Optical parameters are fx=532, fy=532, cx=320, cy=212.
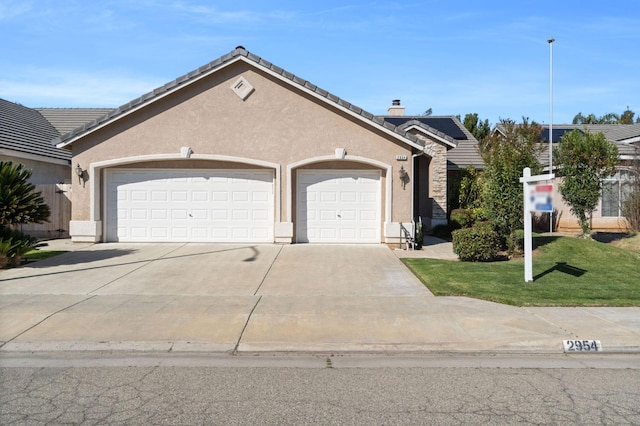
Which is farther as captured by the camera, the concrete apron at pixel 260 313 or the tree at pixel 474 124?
the tree at pixel 474 124

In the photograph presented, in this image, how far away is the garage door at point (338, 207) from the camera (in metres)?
16.5

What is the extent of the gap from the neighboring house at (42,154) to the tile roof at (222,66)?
161 cm

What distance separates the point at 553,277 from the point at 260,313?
6.57 m

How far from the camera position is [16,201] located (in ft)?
39.3

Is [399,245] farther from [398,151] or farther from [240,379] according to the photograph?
[240,379]

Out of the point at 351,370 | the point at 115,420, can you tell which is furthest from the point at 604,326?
the point at 115,420

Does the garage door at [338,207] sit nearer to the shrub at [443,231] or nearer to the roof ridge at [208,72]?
the roof ridge at [208,72]

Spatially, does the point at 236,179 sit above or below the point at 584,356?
above

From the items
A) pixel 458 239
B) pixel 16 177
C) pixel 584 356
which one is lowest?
pixel 584 356

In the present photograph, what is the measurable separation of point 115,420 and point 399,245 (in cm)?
1209

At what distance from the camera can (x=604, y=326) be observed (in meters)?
7.65

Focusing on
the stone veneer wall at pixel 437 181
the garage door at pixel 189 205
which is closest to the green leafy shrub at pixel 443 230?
the stone veneer wall at pixel 437 181

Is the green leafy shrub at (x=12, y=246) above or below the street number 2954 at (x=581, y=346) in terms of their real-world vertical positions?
above

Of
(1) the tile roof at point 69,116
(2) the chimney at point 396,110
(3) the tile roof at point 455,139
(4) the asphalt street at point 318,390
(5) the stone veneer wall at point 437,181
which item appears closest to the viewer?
(4) the asphalt street at point 318,390
